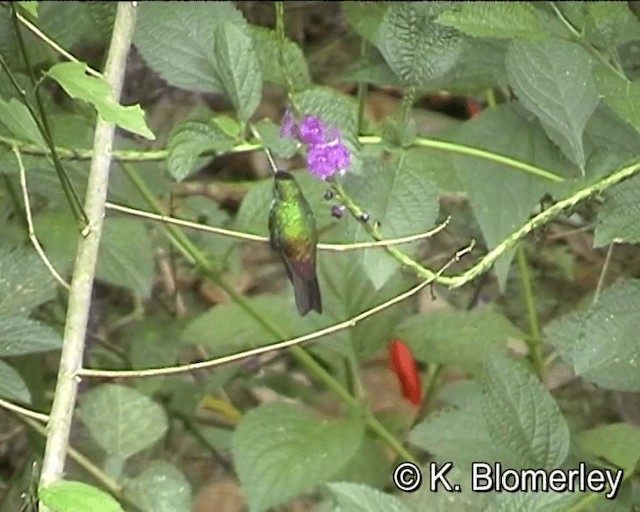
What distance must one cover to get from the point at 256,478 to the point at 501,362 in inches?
9.6

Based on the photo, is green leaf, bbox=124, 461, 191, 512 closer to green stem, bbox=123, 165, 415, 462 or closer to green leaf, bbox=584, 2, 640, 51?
green stem, bbox=123, 165, 415, 462

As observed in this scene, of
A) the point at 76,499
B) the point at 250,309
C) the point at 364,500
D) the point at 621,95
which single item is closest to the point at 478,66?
the point at 621,95

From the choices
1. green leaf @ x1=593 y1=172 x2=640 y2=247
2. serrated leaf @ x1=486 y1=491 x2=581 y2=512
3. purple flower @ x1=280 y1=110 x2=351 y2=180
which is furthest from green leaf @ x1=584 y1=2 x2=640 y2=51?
serrated leaf @ x1=486 y1=491 x2=581 y2=512

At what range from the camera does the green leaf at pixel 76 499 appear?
55 centimetres

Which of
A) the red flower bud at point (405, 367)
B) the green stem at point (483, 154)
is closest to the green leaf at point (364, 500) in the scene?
the green stem at point (483, 154)

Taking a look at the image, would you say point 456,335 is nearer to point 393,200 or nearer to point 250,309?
point 250,309

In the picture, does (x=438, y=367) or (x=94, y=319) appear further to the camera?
(x=94, y=319)

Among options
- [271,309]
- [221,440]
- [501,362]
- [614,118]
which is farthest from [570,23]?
[221,440]

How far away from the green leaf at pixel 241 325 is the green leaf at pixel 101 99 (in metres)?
0.56

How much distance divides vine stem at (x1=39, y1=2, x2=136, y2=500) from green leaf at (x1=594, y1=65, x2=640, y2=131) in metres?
0.33

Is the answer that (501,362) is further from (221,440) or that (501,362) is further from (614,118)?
(221,440)

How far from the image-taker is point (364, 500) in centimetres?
72

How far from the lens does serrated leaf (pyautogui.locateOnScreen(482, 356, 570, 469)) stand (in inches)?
32.0

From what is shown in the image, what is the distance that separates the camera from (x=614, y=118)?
0.93m
